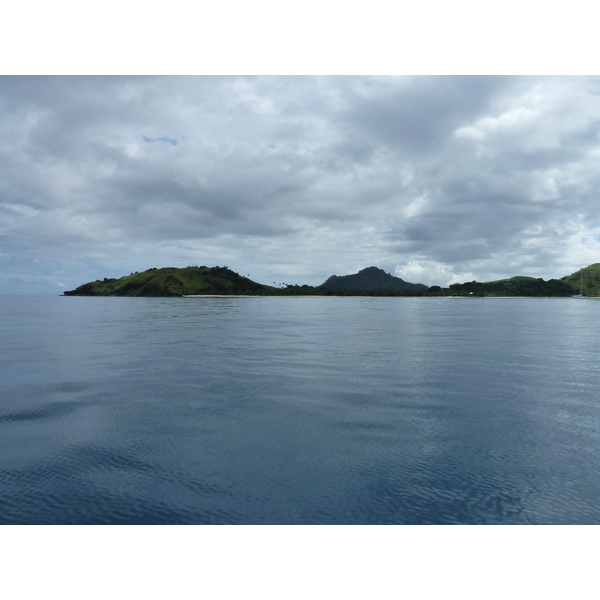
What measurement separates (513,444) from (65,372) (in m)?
26.3

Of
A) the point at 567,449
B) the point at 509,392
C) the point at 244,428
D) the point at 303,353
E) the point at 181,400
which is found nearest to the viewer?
the point at 567,449

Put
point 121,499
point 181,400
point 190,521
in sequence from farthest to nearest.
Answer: point 181,400, point 121,499, point 190,521

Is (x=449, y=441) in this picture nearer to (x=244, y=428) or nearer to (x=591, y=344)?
(x=244, y=428)

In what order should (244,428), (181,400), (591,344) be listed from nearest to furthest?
(244,428), (181,400), (591,344)

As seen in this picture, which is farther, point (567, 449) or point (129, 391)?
point (129, 391)

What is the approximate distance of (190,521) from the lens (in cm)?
887

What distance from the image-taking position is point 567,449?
12.7 meters

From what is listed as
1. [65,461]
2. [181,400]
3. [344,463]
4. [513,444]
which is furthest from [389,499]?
[181,400]

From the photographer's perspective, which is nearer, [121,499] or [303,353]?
[121,499]

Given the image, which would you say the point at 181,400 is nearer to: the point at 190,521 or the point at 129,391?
the point at 129,391

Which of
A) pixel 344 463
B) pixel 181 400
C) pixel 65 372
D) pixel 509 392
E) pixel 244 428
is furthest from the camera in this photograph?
pixel 65 372

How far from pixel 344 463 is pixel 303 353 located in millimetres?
21171

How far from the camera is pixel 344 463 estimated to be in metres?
11.5

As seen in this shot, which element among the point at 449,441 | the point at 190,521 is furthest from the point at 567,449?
the point at 190,521
